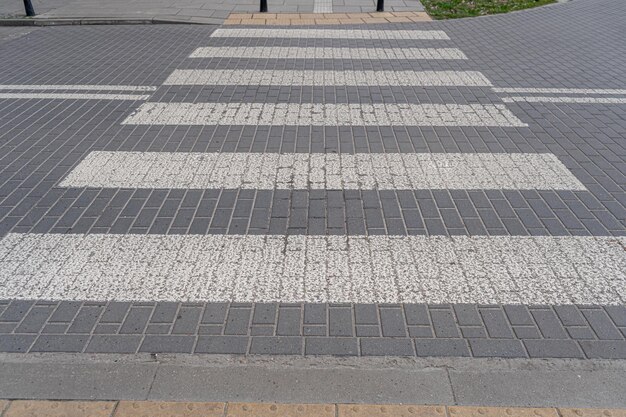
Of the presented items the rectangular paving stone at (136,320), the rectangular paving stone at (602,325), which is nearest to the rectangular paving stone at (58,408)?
the rectangular paving stone at (136,320)

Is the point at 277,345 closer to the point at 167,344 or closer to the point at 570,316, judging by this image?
the point at 167,344

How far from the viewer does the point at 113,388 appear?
351 centimetres

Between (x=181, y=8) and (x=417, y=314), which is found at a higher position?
(x=181, y=8)

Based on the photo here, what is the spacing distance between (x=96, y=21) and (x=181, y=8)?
222 cm

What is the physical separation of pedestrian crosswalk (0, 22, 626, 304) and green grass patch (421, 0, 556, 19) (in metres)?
5.42

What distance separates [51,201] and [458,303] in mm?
4105

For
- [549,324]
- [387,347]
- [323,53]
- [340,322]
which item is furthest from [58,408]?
[323,53]

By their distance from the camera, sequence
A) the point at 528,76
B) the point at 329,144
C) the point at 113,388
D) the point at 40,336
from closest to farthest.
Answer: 1. the point at 113,388
2. the point at 40,336
3. the point at 329,144
4. the point at 528,76

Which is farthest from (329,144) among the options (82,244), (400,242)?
(82,244)

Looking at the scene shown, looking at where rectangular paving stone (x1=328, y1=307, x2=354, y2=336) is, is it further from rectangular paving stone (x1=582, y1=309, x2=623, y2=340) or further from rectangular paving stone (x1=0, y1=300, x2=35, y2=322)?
rectangular paving stone (x1=0, y1=300, x2=35, y2=322)

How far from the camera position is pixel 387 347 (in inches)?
152

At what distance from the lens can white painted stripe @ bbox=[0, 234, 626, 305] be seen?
436 cm

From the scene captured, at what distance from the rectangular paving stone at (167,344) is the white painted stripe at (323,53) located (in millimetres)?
7659

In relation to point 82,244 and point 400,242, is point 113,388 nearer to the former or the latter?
point 82,244
